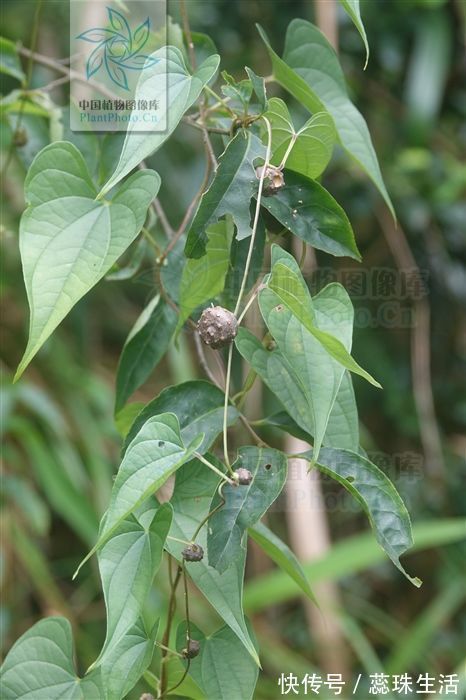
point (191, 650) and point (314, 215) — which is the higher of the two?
point (314, 215)

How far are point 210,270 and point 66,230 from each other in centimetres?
9

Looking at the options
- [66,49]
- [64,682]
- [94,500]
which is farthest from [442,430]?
[64,682]

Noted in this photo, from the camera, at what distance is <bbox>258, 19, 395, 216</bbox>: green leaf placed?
1.94ft

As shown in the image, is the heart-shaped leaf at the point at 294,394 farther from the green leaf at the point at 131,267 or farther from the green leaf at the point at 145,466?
the green leaf at the point at 131,267

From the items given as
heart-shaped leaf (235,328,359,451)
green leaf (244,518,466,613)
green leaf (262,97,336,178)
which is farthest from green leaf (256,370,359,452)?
green leaf (244,518,466,613)

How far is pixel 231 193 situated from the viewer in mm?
455

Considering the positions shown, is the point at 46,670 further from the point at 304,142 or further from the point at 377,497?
the point at 304,142

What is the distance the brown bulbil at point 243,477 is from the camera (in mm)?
424

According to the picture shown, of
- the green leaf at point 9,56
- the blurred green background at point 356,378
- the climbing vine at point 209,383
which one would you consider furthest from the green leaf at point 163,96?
the blurred green background at point 356,378

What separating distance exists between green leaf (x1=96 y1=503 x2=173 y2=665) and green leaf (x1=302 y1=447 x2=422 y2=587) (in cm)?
9

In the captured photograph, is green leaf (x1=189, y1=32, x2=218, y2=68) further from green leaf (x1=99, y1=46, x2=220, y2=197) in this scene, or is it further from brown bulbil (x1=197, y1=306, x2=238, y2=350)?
brown bulbil (x1=197, y1=306, x2=238, y2=350)

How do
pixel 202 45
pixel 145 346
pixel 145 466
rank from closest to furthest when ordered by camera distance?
pixel 145 466, pixel 145 346, pixel 202 45

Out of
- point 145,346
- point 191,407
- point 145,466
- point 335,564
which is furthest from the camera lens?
point 335,564

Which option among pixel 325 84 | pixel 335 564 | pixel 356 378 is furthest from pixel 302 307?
pixel 356 378
